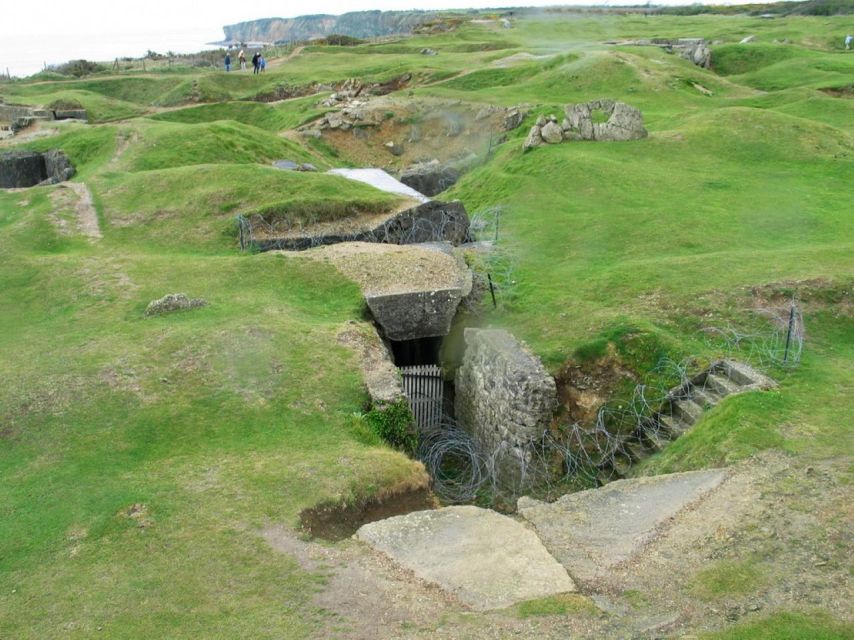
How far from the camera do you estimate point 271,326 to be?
1617 cm

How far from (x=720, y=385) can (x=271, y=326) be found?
960 cm

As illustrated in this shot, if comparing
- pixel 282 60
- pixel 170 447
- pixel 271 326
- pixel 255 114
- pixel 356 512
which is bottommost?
pixel 356 512

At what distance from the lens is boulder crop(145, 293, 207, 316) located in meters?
17.2

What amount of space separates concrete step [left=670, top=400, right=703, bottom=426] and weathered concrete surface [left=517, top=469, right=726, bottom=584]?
107 inches

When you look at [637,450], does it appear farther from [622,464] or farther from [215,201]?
[215,201]

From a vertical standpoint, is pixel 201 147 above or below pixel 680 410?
above

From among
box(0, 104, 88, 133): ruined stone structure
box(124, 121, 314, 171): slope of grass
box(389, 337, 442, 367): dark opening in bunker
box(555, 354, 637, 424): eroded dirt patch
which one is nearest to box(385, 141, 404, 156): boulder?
box(124, 121, 314, 171): slope of grass

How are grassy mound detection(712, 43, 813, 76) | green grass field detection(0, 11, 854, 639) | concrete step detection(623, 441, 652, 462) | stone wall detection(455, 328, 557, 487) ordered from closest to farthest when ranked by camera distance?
1. green grass field detection(0, 11, 854, 639)
2. concrete step detection(623, 441, 652, 462)
3. stone wall detection(455, 328, 557, 487)
4. grassy mound detection(712, 43, 813, 76)

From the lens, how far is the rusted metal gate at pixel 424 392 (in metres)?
17.0

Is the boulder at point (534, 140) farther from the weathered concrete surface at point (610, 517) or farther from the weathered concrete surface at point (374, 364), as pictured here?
the weathered concrete surface at point (610, 517)

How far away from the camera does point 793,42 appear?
5647 centimetres

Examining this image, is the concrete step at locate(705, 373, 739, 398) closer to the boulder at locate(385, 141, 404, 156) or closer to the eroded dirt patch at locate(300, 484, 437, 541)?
the eroded dirt patch at locate(300, 484, 437, 541)

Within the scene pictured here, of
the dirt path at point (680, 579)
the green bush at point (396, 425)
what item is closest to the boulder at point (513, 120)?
the green bush at point (396, 425)

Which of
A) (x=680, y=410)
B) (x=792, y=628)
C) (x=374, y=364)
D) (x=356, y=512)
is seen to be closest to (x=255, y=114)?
(x=374, y=364)
